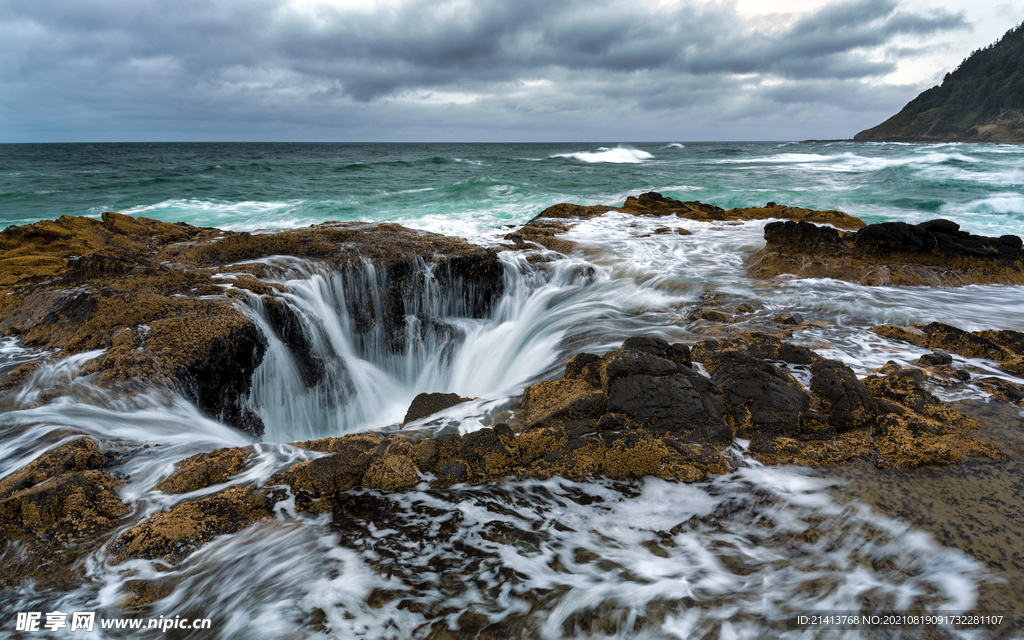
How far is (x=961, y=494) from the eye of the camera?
2381 mm

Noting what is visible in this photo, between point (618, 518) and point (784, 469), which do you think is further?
point (784, 469)

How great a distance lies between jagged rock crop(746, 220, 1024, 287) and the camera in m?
6.56

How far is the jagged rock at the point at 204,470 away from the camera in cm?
261

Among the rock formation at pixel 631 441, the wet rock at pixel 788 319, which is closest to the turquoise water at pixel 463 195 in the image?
the wet rock at pixel 788 319

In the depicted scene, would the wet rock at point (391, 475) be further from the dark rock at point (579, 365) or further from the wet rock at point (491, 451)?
the dark rock at point (579, 365)

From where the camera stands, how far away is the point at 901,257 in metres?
6.80

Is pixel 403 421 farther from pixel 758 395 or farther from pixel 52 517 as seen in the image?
pixel 758 395

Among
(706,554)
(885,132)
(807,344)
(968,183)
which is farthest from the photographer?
(885,132)

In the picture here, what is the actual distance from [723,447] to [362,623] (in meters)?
2.13

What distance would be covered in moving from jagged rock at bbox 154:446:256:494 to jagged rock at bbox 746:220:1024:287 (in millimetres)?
6993

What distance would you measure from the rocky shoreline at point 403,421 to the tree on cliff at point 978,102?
9898 centimetres

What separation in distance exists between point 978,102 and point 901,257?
10821cm

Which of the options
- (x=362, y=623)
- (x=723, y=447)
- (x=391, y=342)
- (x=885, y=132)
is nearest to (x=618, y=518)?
(x=723, y=447)

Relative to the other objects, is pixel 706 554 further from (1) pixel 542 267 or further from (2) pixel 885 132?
(2) pixel 885 132
